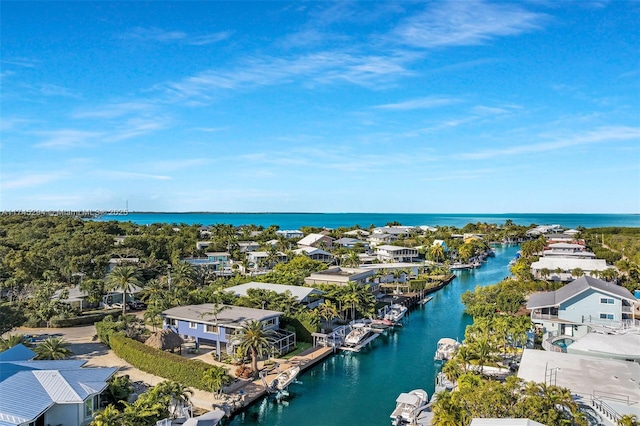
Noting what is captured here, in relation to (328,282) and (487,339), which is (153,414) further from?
(328,282)

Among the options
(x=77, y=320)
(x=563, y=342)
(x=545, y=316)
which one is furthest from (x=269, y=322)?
(x=545, y=316)

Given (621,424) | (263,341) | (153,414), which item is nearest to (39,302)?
(263,341)

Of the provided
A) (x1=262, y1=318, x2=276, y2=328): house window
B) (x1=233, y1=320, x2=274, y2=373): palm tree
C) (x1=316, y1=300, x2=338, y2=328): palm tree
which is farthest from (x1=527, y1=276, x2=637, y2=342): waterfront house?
(x1=233, y1=320, x2=274, y2=373): palm tree

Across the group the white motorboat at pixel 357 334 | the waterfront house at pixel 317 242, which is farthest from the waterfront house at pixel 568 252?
the white motorboat at pixel 357 334

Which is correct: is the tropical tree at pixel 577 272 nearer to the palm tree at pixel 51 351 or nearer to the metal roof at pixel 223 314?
the metal roof at pixel 223 314

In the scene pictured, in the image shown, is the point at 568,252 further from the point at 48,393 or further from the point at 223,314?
the point at 48,393

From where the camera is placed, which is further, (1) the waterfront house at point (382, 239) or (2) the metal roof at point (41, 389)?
(1) the waterfront house at point (382, 239)
